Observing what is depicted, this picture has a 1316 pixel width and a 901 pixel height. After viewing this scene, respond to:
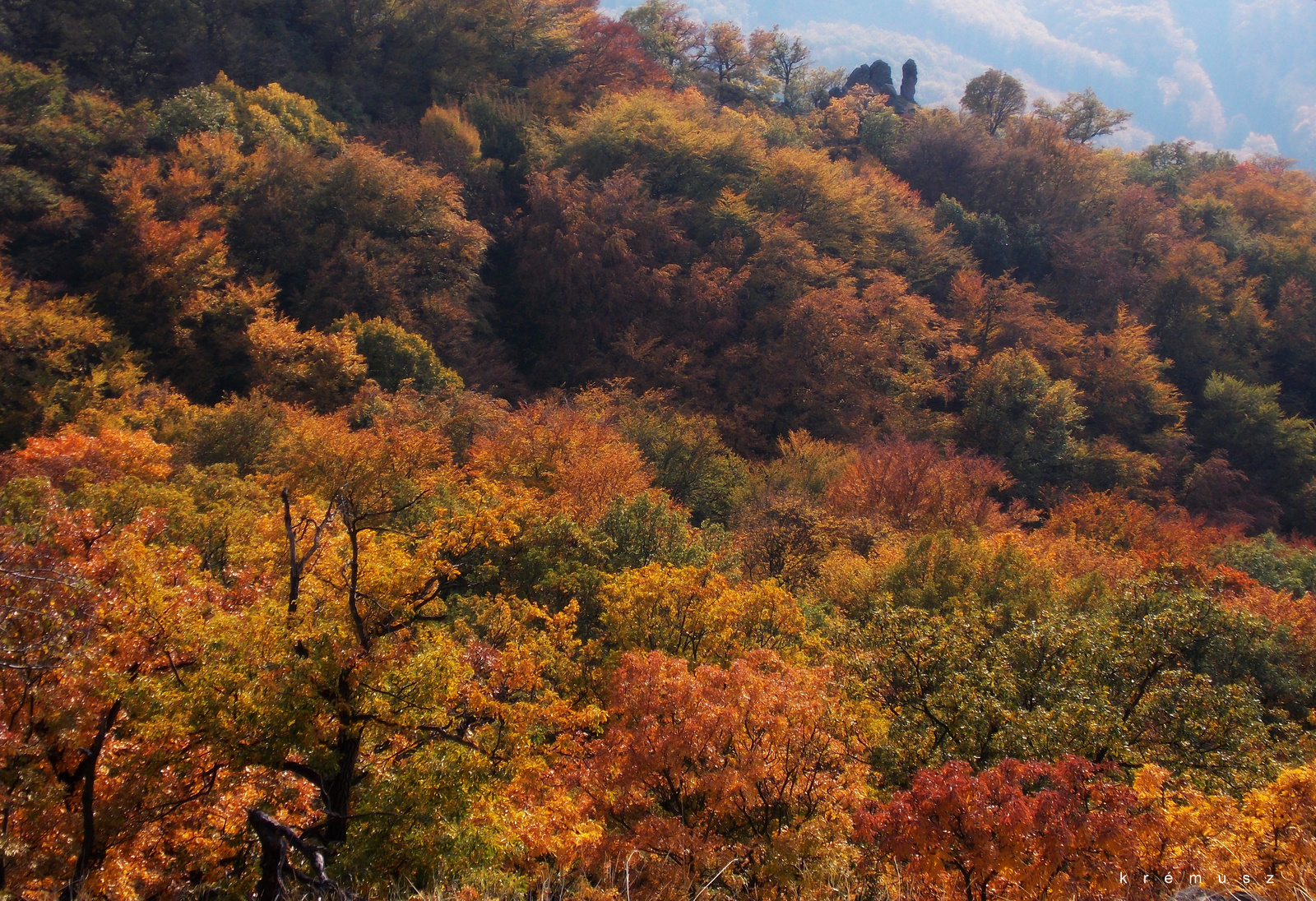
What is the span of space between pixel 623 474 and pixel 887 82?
225 feet

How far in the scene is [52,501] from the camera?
15062 mm

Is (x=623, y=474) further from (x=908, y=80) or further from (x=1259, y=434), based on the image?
(x=908, y=80)

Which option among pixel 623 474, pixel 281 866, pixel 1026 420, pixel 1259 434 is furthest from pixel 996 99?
pixel 281 866

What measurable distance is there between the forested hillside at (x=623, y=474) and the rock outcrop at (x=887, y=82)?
527 centimetres

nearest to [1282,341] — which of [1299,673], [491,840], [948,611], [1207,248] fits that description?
[1207,248]

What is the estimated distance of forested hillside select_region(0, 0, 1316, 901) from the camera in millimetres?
8305

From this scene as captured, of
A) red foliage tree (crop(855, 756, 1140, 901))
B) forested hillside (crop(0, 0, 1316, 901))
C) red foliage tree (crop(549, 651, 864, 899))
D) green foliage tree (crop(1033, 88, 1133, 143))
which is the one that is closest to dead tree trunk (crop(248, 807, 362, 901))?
forested hillside (crop(0, 0, 1316, 901))

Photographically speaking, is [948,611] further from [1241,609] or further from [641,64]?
[641,64]

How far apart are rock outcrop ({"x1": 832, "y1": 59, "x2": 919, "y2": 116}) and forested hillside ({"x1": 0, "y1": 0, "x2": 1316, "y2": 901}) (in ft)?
17.3

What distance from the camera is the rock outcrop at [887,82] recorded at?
74.1 m

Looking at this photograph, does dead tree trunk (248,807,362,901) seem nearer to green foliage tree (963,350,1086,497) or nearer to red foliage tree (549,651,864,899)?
red foliage tree (549,651,864,899)

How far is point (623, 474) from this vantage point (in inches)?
985

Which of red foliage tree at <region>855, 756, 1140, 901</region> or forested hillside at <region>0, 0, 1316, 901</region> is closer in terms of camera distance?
red foliage tree at <region>855, 756, 1140, 901</region>

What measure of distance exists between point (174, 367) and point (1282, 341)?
231 feet
